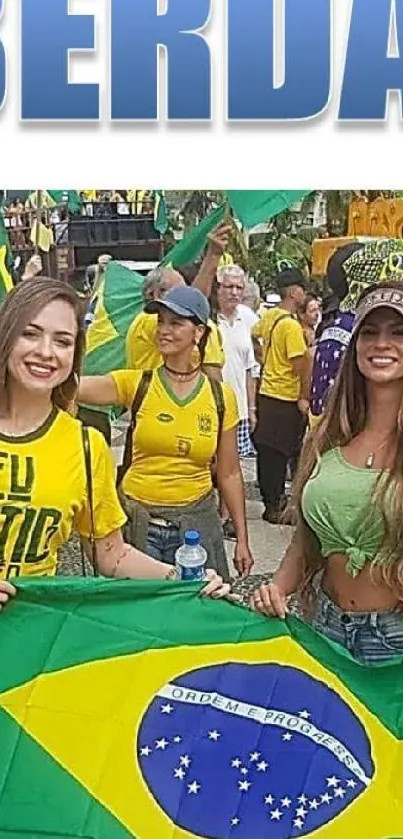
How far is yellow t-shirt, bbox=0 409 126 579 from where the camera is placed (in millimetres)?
2104

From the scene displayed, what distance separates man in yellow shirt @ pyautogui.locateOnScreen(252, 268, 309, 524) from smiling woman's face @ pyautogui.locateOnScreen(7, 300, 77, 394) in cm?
383

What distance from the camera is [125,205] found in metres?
16.9

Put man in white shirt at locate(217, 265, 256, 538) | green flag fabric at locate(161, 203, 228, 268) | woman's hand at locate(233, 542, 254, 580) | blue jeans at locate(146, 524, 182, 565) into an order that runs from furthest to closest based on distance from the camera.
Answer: man in white shirt at locate(217, 265, 256, 538) < green flag fabric at locate(161, 203, 228, 268) < woman's hand at locate(233, 542, 254, 580) < blue jeans at locate(146, 524, 182, 565)

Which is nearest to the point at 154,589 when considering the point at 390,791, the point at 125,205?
the point at 390,791

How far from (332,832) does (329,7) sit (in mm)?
1808

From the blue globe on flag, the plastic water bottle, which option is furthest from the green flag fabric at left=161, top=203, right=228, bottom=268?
the blue globe on flag

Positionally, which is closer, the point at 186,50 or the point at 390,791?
the point at 390,791

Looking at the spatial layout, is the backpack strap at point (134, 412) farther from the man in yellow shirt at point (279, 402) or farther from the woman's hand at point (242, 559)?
the man in yellow shirt at point (279, 402)

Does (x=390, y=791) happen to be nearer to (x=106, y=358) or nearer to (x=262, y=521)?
(x=106, y=358)

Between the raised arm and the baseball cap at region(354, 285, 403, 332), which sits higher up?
the baseball cap at region(354, 285, 403, 332)

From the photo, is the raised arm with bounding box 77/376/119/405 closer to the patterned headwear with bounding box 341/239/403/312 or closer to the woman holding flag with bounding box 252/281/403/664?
the patterned headwear with bounding box 341/239/403/312

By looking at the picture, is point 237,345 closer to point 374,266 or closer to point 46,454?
point 374,266

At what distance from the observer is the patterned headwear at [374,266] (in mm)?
2635

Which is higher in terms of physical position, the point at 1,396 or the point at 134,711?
the point at 1,396
